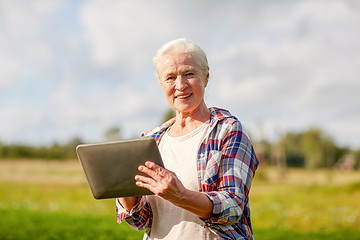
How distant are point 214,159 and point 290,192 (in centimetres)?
1319

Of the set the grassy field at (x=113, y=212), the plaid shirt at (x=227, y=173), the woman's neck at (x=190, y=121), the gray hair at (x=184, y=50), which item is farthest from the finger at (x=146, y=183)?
the grassy field at (x=113, y=212)

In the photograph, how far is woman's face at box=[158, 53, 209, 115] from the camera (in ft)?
7.22

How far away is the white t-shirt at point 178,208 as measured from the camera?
2150mm

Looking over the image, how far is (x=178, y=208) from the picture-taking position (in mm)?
2219

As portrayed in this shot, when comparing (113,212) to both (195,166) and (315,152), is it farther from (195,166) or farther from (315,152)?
(315,152)

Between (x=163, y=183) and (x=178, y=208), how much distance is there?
0.47m

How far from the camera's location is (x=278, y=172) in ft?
68.3

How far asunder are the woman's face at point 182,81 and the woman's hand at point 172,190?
511 mm

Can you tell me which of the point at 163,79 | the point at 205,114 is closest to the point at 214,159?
the point at 205,114

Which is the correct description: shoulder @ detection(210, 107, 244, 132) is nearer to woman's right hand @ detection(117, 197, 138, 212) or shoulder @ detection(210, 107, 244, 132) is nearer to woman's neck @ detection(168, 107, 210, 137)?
woman's neck @ detection(168, 107, 210, 137)

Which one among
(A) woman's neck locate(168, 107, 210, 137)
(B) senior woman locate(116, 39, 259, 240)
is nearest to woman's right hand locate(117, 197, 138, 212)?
(B) senior woman locate(116, 39, 259, 240)

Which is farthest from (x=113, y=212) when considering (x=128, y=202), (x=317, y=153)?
(x=317, y=153)

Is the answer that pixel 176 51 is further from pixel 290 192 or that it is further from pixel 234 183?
pixel 290 192

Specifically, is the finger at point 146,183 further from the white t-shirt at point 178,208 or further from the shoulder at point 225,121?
the shoulder at point 225,121
